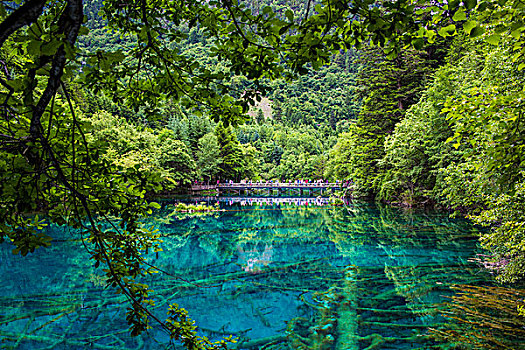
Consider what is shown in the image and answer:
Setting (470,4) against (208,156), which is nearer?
(470,4)

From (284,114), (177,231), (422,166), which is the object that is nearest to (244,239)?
(177,231)

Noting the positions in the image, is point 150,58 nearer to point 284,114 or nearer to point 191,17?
point 191,17

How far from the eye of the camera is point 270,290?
734 cm

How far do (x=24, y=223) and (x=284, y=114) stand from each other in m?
120

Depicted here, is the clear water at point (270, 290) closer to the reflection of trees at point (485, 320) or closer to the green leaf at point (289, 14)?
the reflection of trees at point (485, 320)

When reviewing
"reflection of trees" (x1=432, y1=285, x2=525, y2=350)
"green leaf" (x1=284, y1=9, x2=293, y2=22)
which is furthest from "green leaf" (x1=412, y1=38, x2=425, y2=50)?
"reflection of trees" (x1=432, y1=285, x2=525, y2=350)

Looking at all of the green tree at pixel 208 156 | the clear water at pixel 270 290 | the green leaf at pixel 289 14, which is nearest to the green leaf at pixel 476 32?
the green leaf at pixel 289 14

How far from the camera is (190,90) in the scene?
2.28 metres

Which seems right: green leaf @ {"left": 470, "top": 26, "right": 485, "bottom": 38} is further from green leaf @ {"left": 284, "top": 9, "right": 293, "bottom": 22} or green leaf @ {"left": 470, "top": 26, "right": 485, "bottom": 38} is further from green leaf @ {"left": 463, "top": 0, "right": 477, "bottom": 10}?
green leaf @ {"left": 284, "top": 9, "right": 293, "bottom": 22}

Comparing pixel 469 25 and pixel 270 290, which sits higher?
pixel 469 25

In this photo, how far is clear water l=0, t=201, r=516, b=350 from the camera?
206 inches

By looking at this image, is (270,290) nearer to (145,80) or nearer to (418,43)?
(145,80)

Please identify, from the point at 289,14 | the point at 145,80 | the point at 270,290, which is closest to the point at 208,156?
the point at 270,290

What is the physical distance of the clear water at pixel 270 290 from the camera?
17.2ft
